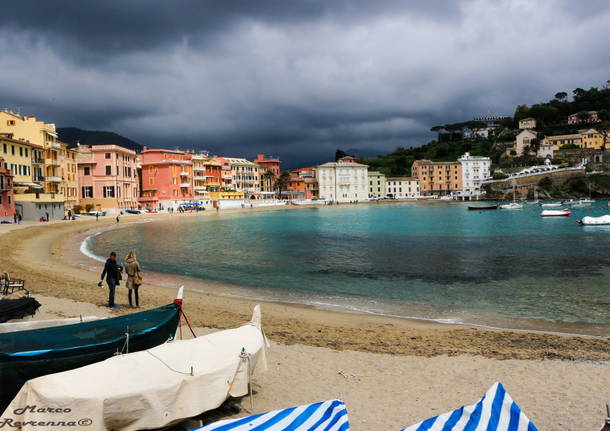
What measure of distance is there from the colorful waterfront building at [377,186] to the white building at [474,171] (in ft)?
91.1

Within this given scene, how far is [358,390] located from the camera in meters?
7.72

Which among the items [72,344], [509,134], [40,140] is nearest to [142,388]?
[72,344]

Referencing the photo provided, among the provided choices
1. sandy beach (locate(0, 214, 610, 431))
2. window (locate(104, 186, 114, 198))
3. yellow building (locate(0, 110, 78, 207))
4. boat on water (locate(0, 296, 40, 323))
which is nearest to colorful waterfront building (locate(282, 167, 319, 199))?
window (locate(104, 186, 114, 198))

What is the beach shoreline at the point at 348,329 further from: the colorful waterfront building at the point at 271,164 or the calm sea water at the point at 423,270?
the colorful waterfront building at the point at 271,164

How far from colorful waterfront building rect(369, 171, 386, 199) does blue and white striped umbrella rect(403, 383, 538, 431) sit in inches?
5767

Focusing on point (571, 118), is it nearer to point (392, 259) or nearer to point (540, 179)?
point (540, 179)

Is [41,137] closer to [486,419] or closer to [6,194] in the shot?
[6,194]

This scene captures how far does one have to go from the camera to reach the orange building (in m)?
150

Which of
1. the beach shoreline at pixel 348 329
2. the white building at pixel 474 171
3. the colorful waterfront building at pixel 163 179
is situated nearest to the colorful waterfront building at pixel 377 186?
the white building at pixel 474 171

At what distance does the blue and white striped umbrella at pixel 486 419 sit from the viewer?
4.45 m

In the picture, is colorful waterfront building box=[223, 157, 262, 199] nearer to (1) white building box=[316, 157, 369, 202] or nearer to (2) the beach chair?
(1) white building box=[316, 157, 369, 202]

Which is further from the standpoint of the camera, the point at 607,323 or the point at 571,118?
the point at 571,118

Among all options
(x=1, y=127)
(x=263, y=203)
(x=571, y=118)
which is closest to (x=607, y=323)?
(x=1, y=127)

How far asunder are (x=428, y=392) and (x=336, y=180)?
13272cm
